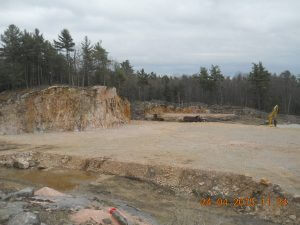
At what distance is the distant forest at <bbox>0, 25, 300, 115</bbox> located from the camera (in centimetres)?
3928

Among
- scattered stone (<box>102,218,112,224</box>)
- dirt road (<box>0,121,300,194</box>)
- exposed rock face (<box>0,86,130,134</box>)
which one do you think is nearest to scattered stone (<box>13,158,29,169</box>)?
dirt road (<box>0,121,300,194</box>)

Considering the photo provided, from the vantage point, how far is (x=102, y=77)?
5241 centimetres

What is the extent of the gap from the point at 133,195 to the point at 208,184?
301 centimetres

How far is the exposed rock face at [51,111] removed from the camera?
3089 centimetres

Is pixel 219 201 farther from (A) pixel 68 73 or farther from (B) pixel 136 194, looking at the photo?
(A) pixel 68 73

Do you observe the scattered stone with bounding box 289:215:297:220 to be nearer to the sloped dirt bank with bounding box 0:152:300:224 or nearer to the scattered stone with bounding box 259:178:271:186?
the sloped dirt bank with bounding box 0:152:300:224

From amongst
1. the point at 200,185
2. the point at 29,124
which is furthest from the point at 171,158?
the point at 29,124

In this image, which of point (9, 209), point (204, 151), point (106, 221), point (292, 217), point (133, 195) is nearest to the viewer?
point (106, 221)

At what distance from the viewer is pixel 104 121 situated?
35.2m

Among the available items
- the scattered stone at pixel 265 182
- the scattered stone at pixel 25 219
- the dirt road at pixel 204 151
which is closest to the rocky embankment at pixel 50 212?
the scattered stone at pixel 25 219

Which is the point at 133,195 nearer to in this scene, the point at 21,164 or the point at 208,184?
the point at 208,184

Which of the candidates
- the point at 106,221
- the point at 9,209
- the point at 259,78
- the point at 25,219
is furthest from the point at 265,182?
the point at 259,78

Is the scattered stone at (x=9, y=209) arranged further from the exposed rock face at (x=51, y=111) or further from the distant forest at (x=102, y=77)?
the distant forest at (x=102, y=77)
